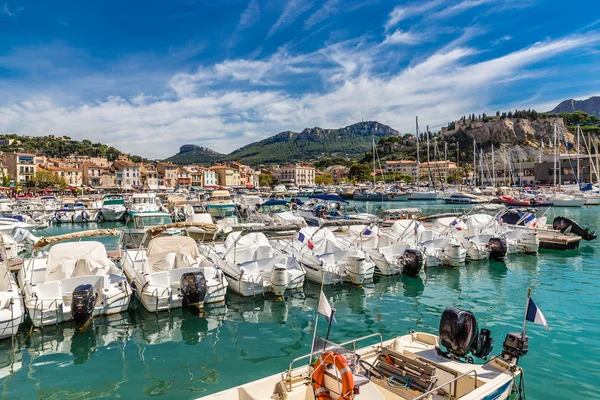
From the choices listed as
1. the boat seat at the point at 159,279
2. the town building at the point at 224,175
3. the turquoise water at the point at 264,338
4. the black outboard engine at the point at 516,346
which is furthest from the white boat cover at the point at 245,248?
the town building at the point at 224,175

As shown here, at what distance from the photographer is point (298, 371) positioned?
23.1 feet

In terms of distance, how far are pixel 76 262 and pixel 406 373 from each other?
496 inches

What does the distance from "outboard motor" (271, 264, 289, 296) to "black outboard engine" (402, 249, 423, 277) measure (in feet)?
21.3

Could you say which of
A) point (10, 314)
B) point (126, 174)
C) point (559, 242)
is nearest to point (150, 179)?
point (126, 174)

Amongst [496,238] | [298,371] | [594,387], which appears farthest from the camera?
[496,238]

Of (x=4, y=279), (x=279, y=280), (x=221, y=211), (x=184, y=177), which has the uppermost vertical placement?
(x=184, y=177)

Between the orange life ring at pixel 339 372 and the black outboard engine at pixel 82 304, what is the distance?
8.49 meters

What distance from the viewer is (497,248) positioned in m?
21.8

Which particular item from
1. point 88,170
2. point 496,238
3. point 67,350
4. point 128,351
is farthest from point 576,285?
point 88,170

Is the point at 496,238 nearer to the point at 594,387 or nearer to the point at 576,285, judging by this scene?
the point at 576,285

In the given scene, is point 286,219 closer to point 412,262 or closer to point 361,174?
point 412,262

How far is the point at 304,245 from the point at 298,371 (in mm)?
12643

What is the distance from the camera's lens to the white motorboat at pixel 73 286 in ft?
37.5

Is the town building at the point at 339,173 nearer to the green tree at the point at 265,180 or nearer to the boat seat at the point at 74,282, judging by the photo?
the green tree at the point at 265,180
